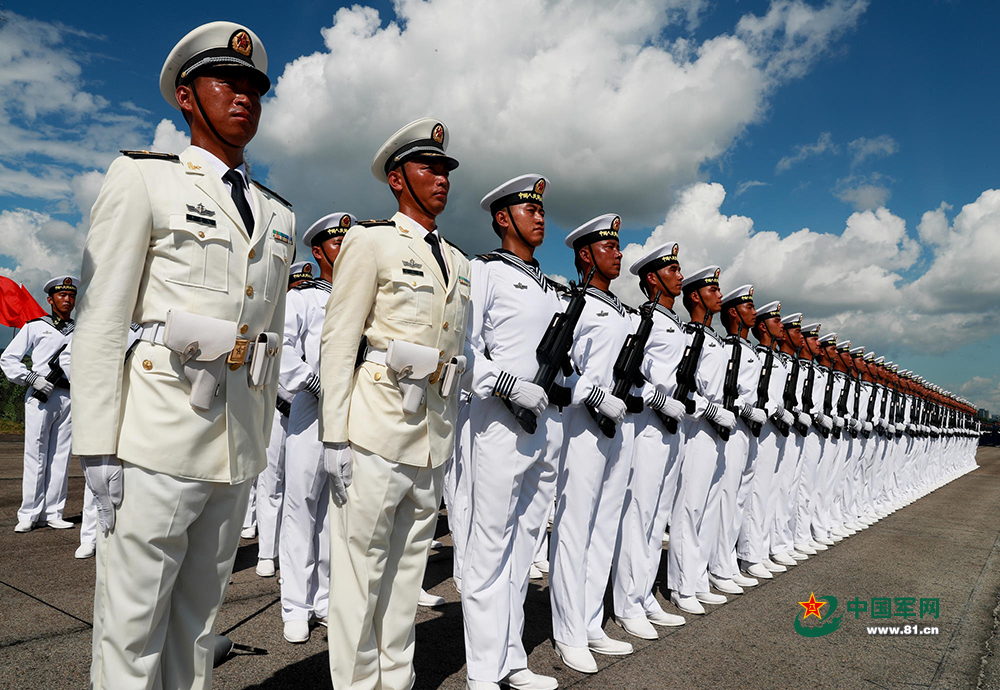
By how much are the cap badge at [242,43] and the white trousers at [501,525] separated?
1.91m

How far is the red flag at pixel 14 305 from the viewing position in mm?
6395

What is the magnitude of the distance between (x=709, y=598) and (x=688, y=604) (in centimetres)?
32

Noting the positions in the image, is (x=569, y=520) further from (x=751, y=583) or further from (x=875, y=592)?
(x=875, y=592)

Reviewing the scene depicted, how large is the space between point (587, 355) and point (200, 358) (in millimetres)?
2495

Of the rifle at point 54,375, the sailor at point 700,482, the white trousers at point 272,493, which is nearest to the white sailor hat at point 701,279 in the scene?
the sailor at point 700,482

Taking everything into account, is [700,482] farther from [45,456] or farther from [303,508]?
[45,456]

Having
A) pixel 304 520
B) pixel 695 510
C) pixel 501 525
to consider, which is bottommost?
pixel 304 520

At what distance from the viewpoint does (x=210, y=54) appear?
209 centimetres

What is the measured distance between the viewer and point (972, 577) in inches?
256

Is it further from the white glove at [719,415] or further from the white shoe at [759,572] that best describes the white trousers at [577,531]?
the white shoe at [759,572]

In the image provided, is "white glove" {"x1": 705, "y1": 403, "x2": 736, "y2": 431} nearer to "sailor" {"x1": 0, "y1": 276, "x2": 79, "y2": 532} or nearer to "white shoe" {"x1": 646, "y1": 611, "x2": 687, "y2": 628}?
→ "white shoe" {"x1": 646, "y1": 611, "x2": 687, "y2": 628}

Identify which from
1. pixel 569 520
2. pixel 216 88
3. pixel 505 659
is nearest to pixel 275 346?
pixel 216 88

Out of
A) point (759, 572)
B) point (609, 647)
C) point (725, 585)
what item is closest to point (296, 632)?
point (609, 647)

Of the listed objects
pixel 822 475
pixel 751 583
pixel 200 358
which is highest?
pixel 200 358
